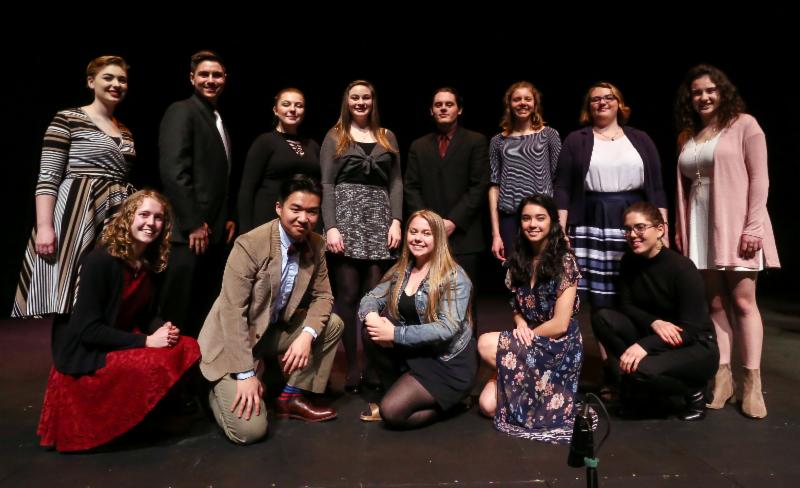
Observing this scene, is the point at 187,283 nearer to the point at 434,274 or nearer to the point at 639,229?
the point at 434,274

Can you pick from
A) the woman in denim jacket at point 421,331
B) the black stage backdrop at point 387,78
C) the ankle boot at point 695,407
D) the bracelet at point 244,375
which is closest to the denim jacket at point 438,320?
the woman in denim jacket at point 421,331

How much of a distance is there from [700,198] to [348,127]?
1.56 metres

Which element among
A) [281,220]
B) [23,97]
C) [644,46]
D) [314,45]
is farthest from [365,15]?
[281,220]

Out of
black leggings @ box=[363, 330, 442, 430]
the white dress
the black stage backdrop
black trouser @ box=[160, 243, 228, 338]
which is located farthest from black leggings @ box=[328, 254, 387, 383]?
the black stage backdrop

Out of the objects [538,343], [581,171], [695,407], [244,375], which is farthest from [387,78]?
[695,407]

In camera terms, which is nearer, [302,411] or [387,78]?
[302,411]

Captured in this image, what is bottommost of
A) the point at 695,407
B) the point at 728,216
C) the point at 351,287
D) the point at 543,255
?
the point at 695,407

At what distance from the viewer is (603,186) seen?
2.68m

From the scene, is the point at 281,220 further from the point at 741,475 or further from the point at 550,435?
the point at 741,475

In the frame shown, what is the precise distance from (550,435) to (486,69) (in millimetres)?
3974

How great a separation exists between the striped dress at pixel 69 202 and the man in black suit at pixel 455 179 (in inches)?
52.1

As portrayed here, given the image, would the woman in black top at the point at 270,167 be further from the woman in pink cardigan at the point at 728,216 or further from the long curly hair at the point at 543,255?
the woman in pink cardigan at the point at 728,216

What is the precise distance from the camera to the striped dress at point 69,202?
7.47 ft

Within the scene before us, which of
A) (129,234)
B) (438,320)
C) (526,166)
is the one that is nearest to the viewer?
(129,234)
